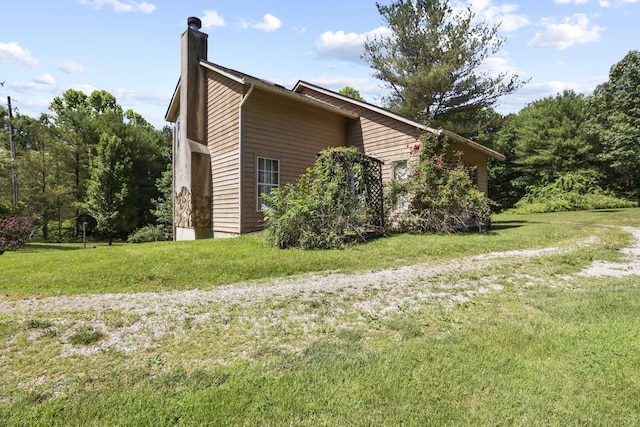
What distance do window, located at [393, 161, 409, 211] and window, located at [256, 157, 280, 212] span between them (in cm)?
399

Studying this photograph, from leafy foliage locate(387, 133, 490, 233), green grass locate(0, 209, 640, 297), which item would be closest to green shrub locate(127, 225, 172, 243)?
green grass locate(0, 209, 640, 297)

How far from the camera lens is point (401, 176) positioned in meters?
10.8

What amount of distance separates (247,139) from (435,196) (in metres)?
5.90

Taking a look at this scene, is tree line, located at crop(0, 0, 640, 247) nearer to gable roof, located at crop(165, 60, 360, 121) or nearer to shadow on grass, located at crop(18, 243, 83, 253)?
shadow on grass, located at crop(18, 243, 83, 253)

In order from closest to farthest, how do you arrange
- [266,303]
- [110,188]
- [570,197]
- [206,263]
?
[266,303]
[206,263]
[570,197]
[110,188]

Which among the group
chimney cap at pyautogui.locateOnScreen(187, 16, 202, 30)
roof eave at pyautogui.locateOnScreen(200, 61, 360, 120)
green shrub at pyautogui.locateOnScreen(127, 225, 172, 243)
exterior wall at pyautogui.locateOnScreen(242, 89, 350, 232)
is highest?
chimney cap at pyautogui.locateOnScreen(187, 16, 202, 30)

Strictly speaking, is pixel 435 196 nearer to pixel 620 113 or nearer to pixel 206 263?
pixel 206 263

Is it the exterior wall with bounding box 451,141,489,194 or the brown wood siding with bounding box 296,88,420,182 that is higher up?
the brown wood siding with bounding box 296,88,420,182

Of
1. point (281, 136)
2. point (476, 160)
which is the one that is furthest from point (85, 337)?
point (476, 160)

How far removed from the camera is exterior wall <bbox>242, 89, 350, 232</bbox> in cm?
951

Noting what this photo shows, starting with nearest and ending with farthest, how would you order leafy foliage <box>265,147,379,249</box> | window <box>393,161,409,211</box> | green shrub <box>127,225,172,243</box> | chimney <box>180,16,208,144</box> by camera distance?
leafy foliage <box>265,147,379,249</box>, window <box>393,161,409,211</box>, chimney <box>180,16,208,144</box>, green shrub <box>127,225,172,243</box>

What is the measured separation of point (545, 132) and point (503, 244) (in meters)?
23.5

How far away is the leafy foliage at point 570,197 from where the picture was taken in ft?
68.1

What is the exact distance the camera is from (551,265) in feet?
17.7
